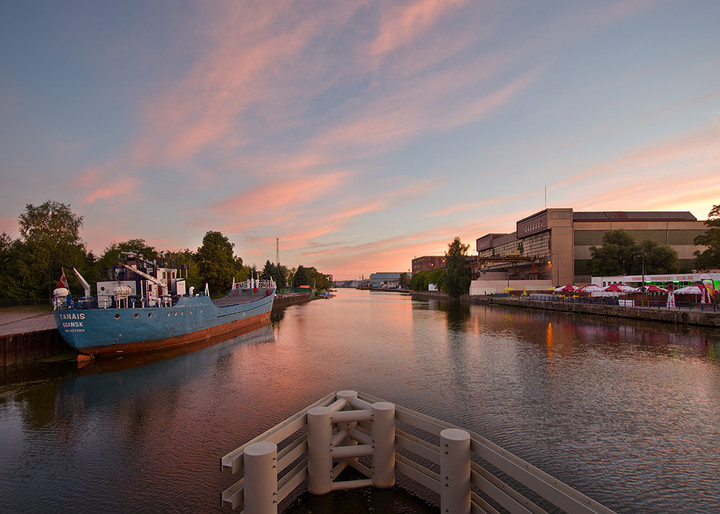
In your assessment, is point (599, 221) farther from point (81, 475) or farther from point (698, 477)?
point (81, 475)

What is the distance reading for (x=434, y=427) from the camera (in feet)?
18.9

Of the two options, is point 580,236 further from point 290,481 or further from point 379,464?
point 290,481

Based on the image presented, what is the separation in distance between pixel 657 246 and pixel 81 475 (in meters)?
78.0

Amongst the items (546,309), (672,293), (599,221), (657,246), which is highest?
(599,221)

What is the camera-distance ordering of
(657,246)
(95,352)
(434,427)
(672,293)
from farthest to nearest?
(657,246) → (672,293) → (95,352) → (434,427)

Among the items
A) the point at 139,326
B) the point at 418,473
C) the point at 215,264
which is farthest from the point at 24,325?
the point at 215,264

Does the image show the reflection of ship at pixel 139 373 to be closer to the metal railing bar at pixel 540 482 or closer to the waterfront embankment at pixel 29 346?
the waterfront embankment at pixel 29 346

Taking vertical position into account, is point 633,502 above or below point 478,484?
below

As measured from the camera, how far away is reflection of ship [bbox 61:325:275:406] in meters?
15.0

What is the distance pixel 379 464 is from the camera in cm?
655

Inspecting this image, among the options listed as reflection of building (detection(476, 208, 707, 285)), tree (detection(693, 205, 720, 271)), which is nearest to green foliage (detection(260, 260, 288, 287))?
reflection of building (detection(476, 208, 707, 285))

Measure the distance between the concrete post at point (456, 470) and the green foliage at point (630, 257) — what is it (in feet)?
225

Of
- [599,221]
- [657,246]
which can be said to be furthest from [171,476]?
[599,221]

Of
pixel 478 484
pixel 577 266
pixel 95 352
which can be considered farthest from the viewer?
pixel 577 266
